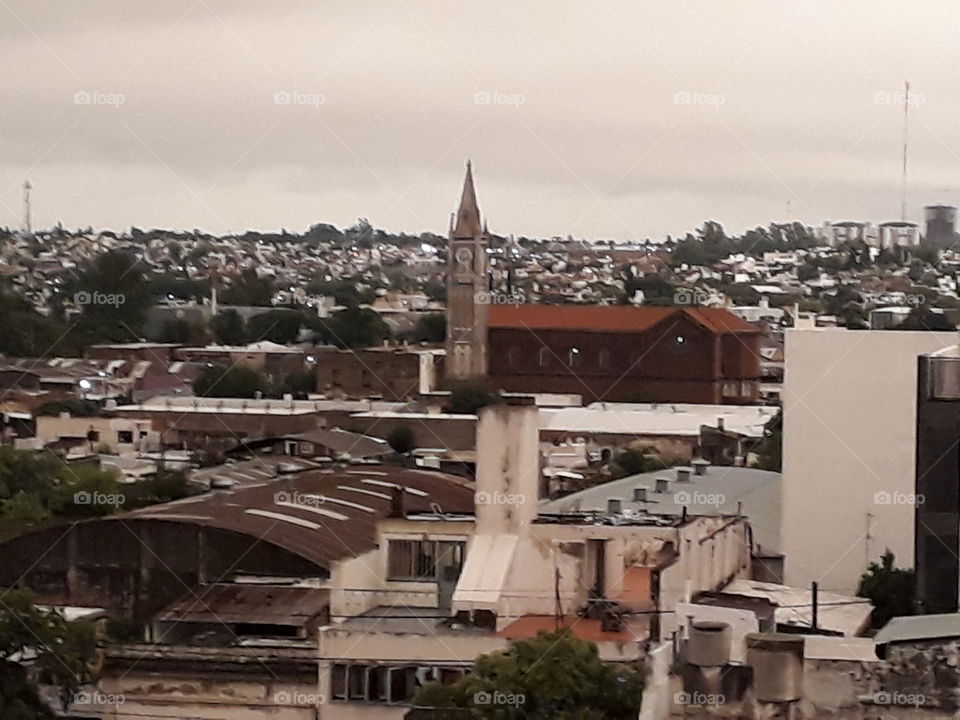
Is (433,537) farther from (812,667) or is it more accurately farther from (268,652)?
(812,667)

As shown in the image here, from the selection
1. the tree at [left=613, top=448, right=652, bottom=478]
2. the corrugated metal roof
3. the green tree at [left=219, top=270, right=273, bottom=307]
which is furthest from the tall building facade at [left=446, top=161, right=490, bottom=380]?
the corrugated metal roof

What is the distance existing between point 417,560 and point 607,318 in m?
0.94

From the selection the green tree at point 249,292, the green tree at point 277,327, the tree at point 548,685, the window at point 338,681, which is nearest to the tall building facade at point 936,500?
the tree at point 548,685

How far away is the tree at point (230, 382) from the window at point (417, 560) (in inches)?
30.3

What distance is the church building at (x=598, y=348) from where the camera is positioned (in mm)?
4867

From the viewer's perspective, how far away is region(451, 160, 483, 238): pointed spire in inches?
194

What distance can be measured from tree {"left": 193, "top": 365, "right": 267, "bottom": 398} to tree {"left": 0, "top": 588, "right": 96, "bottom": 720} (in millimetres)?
852

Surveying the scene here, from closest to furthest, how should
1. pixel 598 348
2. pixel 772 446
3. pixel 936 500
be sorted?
pixel 936 500 < pixel 772 446 < pixel 598 348

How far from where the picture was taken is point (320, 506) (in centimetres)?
475

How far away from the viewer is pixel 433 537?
4.66 metres

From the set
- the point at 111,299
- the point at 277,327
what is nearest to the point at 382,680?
the point at 277,327

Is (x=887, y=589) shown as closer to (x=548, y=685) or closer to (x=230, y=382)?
(x=548, y=685)

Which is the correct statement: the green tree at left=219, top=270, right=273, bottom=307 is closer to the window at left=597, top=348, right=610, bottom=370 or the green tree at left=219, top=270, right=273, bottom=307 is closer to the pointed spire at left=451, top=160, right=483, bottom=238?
the pointed spire at left=451, top=160, right=483, bottom=238

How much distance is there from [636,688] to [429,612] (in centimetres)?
73
